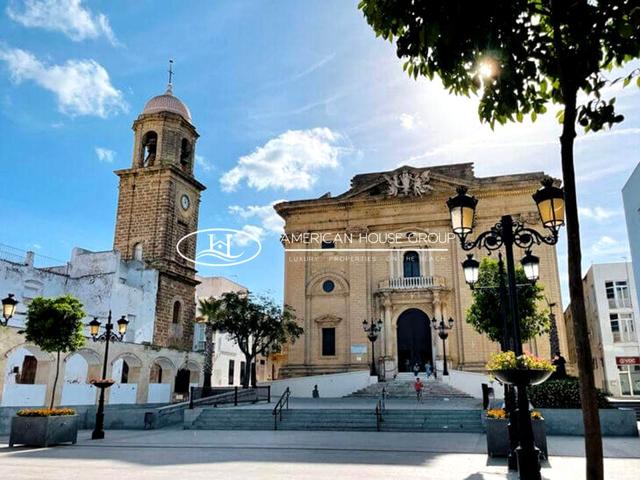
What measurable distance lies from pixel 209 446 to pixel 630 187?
49.8 ft

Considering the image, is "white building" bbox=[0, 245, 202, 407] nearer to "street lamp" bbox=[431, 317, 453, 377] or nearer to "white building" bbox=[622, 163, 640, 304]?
"street lamp" bbox=[431, 317, 453, 377]

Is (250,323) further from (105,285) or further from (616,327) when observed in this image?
(616,327)

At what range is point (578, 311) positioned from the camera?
4.11 meters

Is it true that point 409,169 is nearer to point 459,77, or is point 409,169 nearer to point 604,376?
point 604,376

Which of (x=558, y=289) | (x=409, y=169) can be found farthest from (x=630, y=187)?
(x=409, y=169)

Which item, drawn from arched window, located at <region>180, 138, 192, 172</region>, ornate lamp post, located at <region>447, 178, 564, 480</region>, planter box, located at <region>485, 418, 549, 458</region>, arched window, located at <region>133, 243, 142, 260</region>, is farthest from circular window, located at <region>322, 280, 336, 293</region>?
ornate lamp post, located at <region>447, 178, 564, 480</region>

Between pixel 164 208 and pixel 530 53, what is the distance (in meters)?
28.1

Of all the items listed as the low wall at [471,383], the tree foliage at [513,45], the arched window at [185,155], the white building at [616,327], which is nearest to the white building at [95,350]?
the arched window at [185,155]

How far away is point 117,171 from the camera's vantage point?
32.7 metres

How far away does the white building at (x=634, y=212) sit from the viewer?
16.9m

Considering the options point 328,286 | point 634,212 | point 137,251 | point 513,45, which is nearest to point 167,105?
point 137,251

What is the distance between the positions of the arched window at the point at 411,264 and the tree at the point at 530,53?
2767cm

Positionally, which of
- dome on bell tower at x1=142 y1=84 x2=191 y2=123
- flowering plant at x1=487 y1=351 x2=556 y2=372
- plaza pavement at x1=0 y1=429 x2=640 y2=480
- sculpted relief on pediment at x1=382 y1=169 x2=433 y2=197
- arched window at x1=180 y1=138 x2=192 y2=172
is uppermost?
dome on bell tower at x1=142 y1=84 x2=191 y2=123

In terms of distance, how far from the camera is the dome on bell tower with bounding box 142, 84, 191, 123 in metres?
33.0
